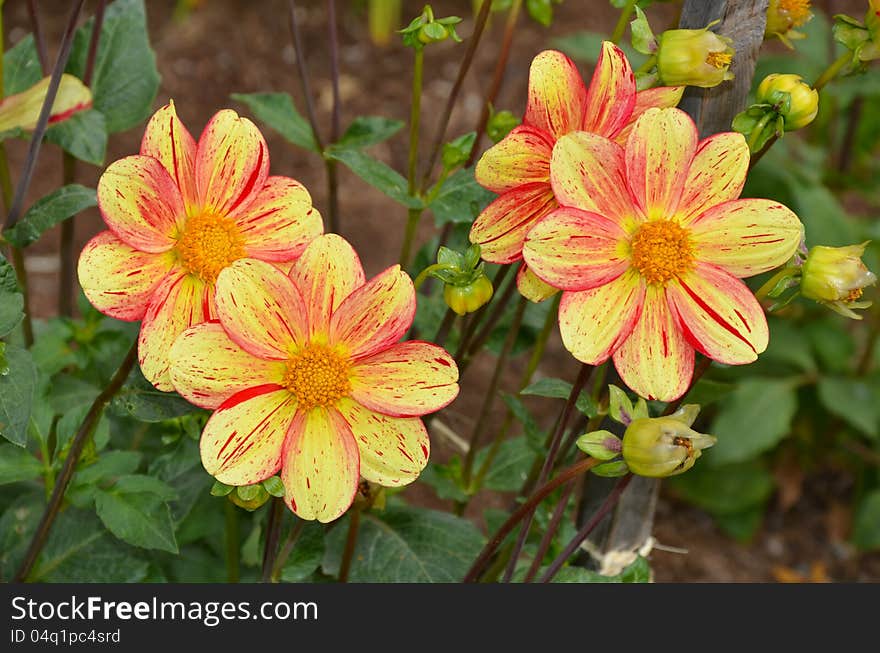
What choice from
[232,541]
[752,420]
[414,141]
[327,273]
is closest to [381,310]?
[327,273]

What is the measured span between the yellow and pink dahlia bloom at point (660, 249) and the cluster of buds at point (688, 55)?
6 centimetres

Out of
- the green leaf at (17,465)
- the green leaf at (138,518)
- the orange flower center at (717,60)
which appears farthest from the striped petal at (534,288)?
the green leaf at (17,465)

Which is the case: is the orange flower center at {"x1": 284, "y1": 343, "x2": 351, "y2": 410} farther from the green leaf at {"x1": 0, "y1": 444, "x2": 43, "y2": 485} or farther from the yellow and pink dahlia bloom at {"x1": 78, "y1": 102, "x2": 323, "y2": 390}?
the green leaf at {"x1": 0, "y1": 444, "x2": 43, "y2": 485}

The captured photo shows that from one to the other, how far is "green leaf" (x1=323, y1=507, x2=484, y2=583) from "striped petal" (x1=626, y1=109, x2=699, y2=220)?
1.68 feet

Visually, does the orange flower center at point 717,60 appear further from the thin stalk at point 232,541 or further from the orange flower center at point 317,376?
the thin stalk at point 232,541

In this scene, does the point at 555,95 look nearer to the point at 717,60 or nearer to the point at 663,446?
the point at 717,60

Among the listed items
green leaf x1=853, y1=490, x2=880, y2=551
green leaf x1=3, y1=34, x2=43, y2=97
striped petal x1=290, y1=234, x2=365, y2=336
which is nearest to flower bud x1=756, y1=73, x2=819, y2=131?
striped petal x1=290, y1=234, x2=365, y2=336

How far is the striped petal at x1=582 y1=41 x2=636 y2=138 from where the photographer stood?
83cm

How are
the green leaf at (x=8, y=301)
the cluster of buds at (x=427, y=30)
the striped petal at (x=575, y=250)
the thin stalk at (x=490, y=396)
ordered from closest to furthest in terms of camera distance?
the striped petal at (x=575, y=250)
the green leaf at (x=8, y=301)
the cluster of buds at (x=427, y=30)
the thin stalk at (x=490, y=396)

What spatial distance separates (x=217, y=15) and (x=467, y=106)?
671mm

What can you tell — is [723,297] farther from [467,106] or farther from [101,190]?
[467,106]

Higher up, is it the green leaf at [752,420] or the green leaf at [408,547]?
the green leaf at [408,547]

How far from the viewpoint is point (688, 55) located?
853 millimetres

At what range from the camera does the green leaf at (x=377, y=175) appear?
3.66 feet
